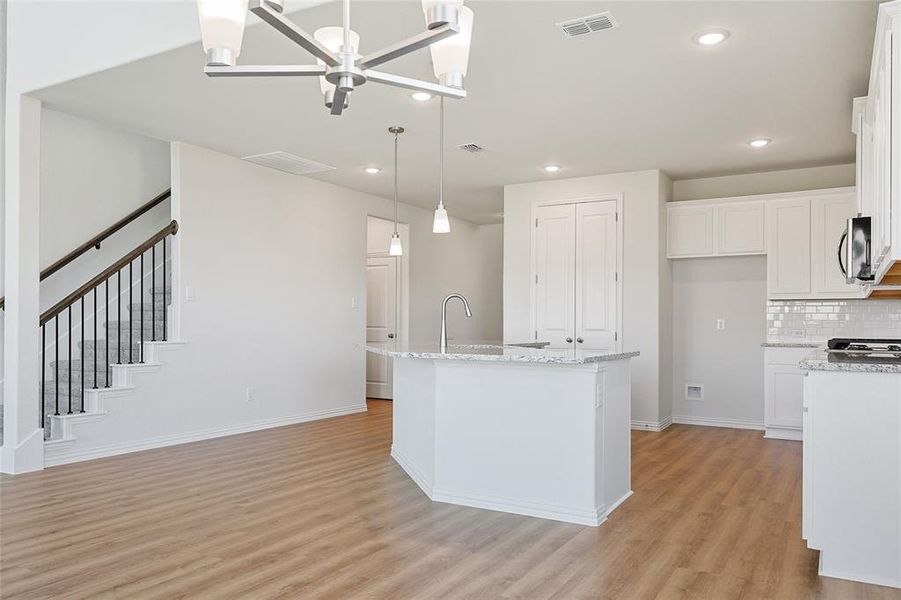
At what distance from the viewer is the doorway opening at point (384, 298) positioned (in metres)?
8.94

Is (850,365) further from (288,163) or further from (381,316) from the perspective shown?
(381,316)

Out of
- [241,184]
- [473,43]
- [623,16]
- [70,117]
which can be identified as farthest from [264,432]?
[623,16]

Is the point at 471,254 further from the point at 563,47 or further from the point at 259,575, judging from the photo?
the point at 259,575

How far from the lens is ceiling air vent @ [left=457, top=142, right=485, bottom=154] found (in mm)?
5938

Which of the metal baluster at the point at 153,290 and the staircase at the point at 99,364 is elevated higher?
the metal baluster at the point at 153,290

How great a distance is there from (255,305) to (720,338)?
468 cm

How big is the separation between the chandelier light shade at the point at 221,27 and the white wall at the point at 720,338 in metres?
6.00

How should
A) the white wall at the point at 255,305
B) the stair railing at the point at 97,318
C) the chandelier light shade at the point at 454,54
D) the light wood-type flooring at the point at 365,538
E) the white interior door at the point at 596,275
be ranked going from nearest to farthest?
the chandelier light shade at the point at 454,54 < the light wood-type flooring at the point at 365,538 < the stair railing at the point at 97,318 < the white wall at the point at 255,305 < the white interior door at the point at 596,275

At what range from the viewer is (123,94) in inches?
185

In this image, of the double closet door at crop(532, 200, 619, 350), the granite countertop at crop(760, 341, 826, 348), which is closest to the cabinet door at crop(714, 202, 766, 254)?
the granite countertop at crop(760, 341, 826, 348)

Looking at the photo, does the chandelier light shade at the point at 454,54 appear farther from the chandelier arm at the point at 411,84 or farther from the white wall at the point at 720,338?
the white wall at the point at 720,338

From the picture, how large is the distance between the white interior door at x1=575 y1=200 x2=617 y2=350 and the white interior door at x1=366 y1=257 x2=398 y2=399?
2782 mm

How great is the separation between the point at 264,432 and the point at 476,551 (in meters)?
3.80

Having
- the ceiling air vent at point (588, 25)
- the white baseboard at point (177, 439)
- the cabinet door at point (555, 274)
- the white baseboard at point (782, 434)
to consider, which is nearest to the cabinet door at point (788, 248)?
the white baseboard at point (782, 434)
